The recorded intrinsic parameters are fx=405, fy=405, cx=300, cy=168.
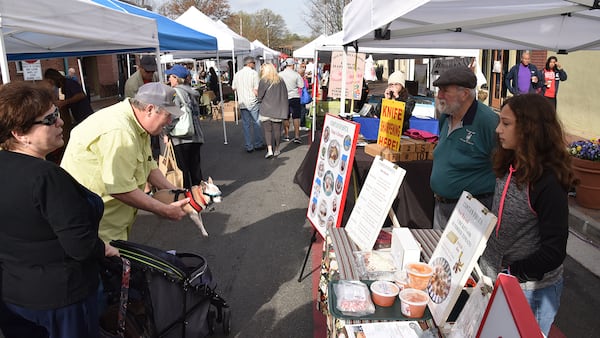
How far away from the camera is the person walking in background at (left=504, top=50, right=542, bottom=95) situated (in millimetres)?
9180

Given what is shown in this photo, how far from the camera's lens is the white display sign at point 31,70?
7320 mm

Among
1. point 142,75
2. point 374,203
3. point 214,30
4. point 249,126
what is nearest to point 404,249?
point 374,203

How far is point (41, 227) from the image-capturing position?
5.57 feet

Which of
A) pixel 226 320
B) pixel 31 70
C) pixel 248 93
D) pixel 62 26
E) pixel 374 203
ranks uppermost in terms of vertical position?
pixel 62 26

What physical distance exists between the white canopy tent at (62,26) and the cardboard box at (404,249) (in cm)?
266

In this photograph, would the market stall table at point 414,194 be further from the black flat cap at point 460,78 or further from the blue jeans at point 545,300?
the blue jeans at point 545,300

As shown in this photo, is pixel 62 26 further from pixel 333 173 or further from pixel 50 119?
pixel 333 173

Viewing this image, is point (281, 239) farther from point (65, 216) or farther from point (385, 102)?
point (65, 216)

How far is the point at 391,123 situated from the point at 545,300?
2289 millimetres

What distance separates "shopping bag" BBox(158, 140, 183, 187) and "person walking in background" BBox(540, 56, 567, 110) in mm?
8249

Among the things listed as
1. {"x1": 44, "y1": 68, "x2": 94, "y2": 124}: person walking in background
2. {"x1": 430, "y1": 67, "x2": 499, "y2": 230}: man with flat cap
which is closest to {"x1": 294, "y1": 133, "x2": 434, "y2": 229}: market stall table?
{"x1": 430, "y1": 67, "x2": 499, "y2": 230}: man with flat cap

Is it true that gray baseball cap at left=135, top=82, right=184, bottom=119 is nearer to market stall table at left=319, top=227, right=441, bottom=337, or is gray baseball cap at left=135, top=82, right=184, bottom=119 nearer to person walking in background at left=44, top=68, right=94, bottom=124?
market stall table at left=319, top=227, right=441, bottom=337

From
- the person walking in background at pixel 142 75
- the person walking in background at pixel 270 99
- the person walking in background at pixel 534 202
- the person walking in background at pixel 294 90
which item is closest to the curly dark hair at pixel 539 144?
the person walking in background at pixel 534 202

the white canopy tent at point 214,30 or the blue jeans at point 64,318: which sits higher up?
the white canopy tent at point 214,30
